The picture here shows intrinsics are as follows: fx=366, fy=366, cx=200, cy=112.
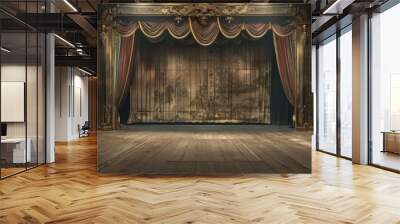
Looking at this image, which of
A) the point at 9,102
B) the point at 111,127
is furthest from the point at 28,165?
the point at 111,127

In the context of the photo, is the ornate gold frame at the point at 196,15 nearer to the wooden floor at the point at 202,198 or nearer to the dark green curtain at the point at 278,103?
the dark green curtain at the point at 278,103

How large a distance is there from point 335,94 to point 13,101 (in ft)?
25.2

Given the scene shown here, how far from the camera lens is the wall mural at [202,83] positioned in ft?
29.2

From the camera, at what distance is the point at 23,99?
7457 mm

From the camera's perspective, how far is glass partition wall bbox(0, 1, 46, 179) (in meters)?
6.98

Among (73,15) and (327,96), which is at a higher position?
(73,15)

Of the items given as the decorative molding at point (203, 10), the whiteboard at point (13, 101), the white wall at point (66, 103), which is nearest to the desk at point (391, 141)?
the decorative molding at point (203, 10)

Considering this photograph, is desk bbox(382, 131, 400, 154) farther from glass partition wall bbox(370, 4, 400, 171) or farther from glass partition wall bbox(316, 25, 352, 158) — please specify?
glass partition wall bbox(316, 25, 352, 158)

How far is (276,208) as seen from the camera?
432 cm

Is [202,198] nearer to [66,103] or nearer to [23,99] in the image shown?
[23,99]

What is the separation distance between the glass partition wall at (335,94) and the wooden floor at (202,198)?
2212 millimetres

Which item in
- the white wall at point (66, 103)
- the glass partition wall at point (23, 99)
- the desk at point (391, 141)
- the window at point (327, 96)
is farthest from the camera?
the white wall at point (66, 103)

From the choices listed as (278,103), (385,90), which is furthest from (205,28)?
(385,90)

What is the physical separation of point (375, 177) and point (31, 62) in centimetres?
683
